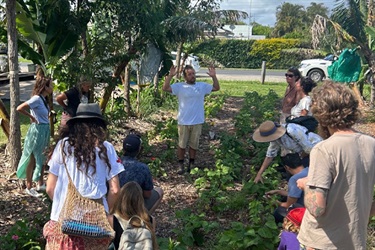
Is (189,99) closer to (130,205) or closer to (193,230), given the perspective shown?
(193,230)

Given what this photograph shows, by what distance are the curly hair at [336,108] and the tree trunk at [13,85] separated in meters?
4.71

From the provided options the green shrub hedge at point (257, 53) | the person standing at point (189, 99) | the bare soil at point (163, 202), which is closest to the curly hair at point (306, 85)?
the person standing at point (189, 99)

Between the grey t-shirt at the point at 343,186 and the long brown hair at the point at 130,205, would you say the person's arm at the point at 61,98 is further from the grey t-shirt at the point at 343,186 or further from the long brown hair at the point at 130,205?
the grey t-shirt at the point at 343,186

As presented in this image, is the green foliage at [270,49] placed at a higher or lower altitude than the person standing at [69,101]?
higher

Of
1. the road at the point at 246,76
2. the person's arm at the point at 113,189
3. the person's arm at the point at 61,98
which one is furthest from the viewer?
the road at the point at 246,76

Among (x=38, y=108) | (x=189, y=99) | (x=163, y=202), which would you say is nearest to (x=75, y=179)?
(x=38, y=108)

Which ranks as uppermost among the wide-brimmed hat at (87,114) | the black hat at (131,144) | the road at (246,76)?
the wide-brimmed hat at (87,114)

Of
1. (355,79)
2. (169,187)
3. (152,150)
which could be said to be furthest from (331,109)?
(355,79)

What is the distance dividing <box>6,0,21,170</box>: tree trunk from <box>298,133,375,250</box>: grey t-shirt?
4790mm

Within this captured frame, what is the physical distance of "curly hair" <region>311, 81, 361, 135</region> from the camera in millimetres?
2576

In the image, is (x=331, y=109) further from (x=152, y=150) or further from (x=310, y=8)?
(x=310, y=8)

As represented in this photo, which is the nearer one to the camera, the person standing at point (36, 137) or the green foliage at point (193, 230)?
the green foliage at point (193, 230)

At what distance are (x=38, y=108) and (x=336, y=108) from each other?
13.9ft

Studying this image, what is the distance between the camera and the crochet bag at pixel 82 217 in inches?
113
